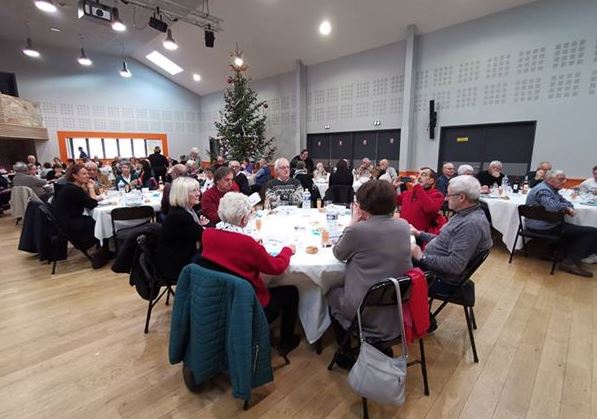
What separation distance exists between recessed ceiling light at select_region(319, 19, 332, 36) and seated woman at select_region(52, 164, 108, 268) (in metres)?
6.67

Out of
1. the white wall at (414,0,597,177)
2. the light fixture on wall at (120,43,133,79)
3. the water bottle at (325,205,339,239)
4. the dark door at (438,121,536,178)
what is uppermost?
the light fixture on wall at (120,43,133,79)

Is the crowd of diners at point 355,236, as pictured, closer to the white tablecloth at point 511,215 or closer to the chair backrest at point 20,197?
the white tablecloth at point 511,215

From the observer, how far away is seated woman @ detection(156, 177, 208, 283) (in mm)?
2182

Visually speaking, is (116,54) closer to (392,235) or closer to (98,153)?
(98,153)

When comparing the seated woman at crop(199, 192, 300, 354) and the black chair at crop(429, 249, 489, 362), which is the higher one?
the seated woman at crop(199, 192, 300, 354)

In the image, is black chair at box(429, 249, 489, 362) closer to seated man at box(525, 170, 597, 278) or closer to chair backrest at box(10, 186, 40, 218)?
seated man at box(525, 170, 597, 278)

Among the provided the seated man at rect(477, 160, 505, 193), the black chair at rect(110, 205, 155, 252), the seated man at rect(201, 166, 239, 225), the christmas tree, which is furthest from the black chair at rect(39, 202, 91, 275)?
the christmas tree

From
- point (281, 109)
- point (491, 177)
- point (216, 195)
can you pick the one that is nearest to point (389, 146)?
point (491, 177)

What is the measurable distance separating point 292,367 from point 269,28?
894 centimetres

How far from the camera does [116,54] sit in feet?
40.7

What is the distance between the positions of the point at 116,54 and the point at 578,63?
1514cm

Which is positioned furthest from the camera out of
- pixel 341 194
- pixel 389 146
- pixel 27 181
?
pixel 389 146

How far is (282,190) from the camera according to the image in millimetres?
3752

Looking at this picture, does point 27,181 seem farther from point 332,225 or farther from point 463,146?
point 463,146
